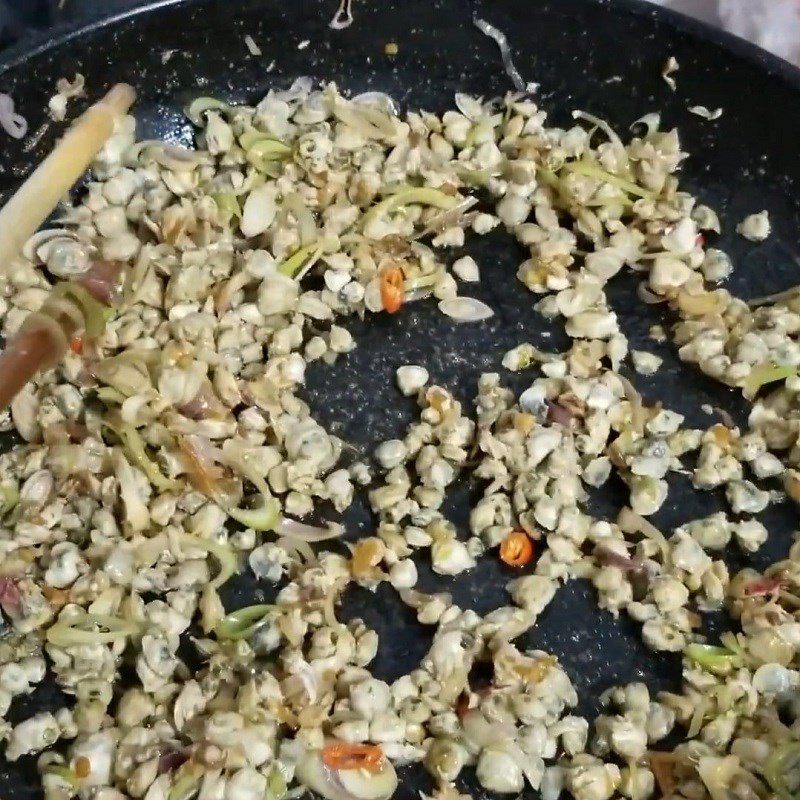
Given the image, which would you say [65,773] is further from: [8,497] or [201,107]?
[201,107]

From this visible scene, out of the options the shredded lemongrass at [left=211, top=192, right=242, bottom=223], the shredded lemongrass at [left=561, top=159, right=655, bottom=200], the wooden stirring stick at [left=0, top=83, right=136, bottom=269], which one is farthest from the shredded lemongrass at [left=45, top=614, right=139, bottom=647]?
the shredded lemongrass at [left=561, top=159, right=655, bottom=200]

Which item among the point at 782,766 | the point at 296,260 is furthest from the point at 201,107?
the point at 782,766

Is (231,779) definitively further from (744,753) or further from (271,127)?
(271,127)

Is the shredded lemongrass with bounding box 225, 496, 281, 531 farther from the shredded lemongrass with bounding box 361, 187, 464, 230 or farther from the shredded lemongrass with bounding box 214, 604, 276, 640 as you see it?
the shredded lemongrass with bounding box 361, 187, 464, 230

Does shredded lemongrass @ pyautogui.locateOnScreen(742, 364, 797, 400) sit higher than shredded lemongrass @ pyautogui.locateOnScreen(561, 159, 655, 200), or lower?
lower

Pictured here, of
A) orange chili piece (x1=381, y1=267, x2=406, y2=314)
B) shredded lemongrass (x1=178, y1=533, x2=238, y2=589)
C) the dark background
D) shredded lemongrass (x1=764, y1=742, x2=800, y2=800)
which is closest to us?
shredded lemongrass (x1=764, y1=742, x2=800, y2=800)

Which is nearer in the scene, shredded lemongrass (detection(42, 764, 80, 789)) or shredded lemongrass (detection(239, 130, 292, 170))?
shredded lemongrass (detection(42, 764, 80, 789))

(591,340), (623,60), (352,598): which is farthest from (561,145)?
(352,598)
